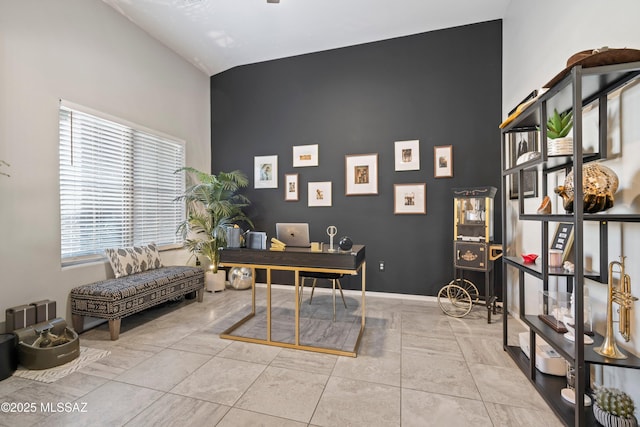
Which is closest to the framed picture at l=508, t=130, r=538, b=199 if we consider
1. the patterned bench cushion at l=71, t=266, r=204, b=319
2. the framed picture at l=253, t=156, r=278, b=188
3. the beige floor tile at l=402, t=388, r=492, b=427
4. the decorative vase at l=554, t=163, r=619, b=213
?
the decorative vase at l=554, t=163, r=619, b=213

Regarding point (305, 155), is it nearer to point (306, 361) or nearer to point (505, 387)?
point (306, 361)

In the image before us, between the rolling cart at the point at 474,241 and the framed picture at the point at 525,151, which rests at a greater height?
the framed picture at the point at 525,151

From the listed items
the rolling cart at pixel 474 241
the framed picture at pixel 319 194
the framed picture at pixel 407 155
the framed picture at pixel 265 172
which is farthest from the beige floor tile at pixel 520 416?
the framed picture at pixel 265 172

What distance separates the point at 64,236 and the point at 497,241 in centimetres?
529

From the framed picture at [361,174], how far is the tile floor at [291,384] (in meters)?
2.04

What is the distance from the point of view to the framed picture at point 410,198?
158 inches

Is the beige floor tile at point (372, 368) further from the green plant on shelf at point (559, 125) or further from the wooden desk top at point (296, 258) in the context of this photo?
the green plant on shelf at point (559, 125)

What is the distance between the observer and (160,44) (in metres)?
4.10

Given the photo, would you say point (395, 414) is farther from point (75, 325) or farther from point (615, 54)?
point (75, 325)

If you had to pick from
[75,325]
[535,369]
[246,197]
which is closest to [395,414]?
[535,369]

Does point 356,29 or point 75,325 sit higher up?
point 356,29

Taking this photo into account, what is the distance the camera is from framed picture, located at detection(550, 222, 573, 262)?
81.7 inches

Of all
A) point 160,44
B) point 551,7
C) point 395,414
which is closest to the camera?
point 395,414

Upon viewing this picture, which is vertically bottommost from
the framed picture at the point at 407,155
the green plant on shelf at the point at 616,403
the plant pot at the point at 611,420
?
the plant pot at the point at 611,420
